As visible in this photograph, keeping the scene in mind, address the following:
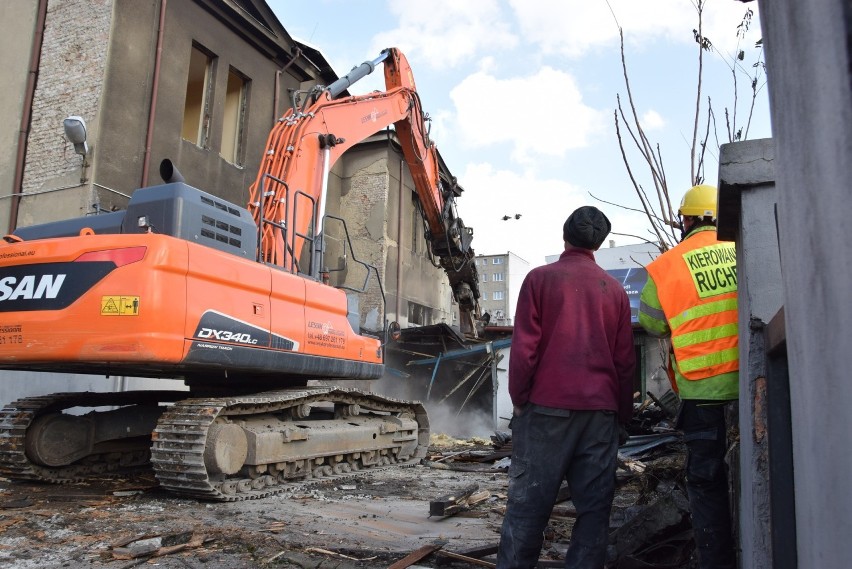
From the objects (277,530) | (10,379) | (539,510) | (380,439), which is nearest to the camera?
(539,510)

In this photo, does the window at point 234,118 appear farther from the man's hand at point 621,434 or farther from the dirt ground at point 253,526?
the man's hand at point 621,434

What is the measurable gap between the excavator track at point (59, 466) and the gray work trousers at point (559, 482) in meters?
4.91

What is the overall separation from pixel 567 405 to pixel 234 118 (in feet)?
39.3

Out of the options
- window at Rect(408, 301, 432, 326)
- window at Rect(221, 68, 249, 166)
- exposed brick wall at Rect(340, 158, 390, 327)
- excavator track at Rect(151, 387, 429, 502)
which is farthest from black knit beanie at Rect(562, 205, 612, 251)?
window at Rect(408, 301, 432, 326)

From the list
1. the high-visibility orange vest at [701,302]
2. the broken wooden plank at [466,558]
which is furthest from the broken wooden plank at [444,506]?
the high-visibility orange vest at [701,302]

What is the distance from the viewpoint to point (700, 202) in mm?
3588

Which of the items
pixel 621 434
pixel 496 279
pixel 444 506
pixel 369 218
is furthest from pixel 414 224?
pixel 496 279

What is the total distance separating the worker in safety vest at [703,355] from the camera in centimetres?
296

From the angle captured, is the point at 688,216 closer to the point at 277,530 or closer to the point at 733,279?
the point at 733,279

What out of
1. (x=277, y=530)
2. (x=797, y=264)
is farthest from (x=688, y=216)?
(x=277, y=530)

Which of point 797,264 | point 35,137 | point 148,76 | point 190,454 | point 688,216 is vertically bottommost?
point 190,454

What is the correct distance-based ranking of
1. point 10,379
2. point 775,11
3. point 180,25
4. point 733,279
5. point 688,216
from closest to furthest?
point 775,11, point 733,279, point 688,216, point 10,379, point 180,25

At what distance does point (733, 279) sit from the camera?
3.20 metres

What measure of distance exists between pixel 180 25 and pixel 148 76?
4.31 ft
